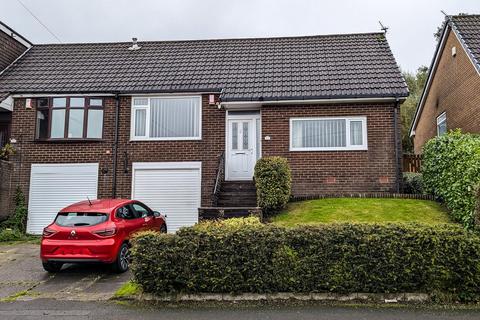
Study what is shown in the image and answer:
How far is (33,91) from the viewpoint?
1361 centimetres

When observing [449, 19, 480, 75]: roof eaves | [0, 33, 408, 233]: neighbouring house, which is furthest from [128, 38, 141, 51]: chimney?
[449, 19, 480, 75]: roof eaves

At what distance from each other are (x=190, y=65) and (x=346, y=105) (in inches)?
247

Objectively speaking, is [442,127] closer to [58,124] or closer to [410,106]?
[410,106]

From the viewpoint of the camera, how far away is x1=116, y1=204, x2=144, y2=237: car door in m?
8.34

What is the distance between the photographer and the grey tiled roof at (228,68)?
13070mm

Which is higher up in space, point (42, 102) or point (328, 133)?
point (42, 102)

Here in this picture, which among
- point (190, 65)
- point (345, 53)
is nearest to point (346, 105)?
point (345, 53)

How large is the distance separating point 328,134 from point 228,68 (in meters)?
4.83

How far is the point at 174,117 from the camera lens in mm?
13484

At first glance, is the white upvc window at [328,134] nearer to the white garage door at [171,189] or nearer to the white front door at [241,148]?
the white front door at [241,148]

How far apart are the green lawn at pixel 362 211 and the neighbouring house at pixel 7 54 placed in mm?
10177

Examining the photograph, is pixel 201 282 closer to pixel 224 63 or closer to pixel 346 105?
pixel 346 105

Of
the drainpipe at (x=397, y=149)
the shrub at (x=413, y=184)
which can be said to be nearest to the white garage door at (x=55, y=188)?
the drainpipe at (x=397, y=149)

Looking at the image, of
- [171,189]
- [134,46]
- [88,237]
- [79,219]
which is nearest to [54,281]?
[88,237]
